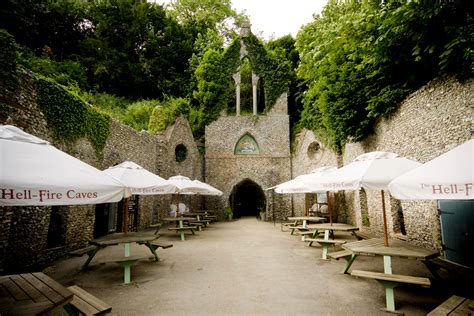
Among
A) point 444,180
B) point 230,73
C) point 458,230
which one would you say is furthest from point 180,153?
point 444,180

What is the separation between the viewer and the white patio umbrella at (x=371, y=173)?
12.5 ft

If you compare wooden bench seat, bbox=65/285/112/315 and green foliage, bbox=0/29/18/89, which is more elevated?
green foliage, bbox=0/29/18/89

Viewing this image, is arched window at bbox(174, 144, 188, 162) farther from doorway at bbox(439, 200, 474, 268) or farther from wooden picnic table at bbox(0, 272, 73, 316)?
doorway at bbox(439, 200, 474, 268)

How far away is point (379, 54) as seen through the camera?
695 centimetres

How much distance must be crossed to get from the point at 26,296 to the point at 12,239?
3.98m

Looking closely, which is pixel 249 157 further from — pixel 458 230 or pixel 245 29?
pixel 458 230

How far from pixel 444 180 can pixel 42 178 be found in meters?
3.63

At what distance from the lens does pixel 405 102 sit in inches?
279

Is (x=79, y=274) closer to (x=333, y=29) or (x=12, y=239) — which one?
(x=12, y=239)

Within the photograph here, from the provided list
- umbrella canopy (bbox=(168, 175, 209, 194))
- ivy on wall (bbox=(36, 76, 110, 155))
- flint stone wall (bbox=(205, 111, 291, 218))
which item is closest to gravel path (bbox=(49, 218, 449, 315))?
umbrella canopy (bbox=(168, 175, 209, 194))

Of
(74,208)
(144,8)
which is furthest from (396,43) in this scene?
(144,8)

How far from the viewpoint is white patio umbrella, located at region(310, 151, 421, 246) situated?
3.82 m

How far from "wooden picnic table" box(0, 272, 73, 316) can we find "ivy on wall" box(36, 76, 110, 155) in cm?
485

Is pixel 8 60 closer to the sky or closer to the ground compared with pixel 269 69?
closer to the ground
